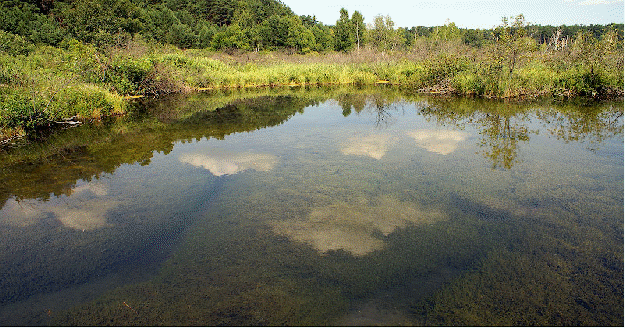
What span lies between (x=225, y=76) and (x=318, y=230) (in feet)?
59.6

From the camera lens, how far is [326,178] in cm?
592

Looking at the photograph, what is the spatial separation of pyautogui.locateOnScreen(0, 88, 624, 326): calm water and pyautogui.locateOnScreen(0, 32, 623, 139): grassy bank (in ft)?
8.73

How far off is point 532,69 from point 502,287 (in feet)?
49.9

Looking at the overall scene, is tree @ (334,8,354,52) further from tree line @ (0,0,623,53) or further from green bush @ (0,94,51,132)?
green bush @ (0,94,51,132)

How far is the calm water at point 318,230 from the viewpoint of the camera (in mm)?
3066

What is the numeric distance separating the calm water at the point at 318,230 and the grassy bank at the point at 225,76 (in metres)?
2.66

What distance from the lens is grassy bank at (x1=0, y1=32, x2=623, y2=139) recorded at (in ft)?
34.2

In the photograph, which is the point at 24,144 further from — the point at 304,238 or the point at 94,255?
the point at 304,238

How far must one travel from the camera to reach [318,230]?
428 centimetres

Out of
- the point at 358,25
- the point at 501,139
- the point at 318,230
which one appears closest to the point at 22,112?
the point at 318,230

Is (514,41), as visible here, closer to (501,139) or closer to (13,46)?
(501,139)

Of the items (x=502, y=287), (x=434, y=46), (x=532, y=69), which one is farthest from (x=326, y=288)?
(x=434, y=46)

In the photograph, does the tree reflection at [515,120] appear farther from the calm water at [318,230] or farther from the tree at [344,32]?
the tree at [344,32]

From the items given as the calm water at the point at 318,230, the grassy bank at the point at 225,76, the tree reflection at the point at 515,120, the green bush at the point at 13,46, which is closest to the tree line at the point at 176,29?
the green bush at the point at 13,46
